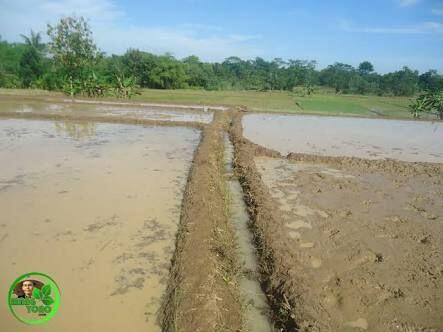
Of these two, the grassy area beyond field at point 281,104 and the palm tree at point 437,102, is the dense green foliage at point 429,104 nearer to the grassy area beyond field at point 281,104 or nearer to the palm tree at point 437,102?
the palm tree at point 437,102

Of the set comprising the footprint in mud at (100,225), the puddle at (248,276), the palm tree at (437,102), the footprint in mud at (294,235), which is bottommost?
the puddle at (248,276)

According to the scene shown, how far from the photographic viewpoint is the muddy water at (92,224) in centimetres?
328

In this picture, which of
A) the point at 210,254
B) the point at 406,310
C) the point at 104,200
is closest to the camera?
the point at 406,310

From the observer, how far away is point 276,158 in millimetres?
9789

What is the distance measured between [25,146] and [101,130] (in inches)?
132

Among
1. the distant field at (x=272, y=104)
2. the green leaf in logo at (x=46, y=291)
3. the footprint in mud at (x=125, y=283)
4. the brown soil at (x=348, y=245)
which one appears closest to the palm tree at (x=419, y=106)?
the distant field at (x=272, y=104)

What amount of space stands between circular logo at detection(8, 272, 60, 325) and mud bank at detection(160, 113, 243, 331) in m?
0.97

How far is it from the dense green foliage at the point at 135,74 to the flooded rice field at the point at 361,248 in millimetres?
19818

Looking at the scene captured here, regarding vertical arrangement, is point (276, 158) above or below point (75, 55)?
below

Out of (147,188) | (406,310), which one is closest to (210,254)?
(406,310)

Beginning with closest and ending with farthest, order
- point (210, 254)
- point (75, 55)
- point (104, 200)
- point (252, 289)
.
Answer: point (252, 289) < point (210, 254) < point (104, 200) < point (75, 55)

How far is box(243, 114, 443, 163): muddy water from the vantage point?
1134 cm

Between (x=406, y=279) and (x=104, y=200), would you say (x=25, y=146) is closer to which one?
(x=104, y=200)

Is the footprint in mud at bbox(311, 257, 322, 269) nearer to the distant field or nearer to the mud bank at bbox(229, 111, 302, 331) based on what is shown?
the mud bank at bbox(229, 111, 302, 331)
